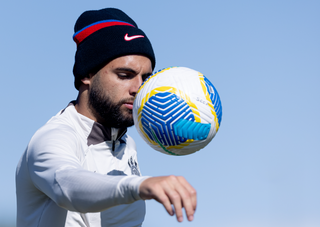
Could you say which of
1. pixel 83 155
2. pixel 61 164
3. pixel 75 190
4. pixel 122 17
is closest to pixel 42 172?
pixel 61 164

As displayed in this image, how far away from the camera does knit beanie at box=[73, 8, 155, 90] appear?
182 inches

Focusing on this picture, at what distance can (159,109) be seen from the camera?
369 cm

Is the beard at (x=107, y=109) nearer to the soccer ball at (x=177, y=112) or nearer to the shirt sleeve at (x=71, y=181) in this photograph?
the soccer ball at (x=177, y=112)

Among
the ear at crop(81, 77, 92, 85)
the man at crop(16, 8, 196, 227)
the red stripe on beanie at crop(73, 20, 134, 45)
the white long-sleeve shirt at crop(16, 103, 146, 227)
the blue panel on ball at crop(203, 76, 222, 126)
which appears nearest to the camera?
the white long-sleeve shirt at crop(16, 103, 146, 227)

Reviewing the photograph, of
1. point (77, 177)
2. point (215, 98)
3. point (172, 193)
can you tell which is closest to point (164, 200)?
point (172, 193)

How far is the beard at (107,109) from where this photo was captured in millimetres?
4461

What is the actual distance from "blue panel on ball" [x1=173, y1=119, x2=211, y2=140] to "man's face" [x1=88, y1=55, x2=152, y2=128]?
2.95ft

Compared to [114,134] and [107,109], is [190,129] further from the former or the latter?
[114,134]

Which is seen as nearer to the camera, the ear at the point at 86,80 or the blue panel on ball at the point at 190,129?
the blue panel on ball at the point at 190,129

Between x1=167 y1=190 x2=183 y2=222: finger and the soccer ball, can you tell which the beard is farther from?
x1=167 y1=190 x2=183 y2=222: finger

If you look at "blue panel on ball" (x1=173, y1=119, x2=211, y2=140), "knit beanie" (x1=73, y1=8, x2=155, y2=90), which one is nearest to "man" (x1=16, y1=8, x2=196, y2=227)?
"knit beanie" (x1=73, y1=8, x2=155, y2=90)

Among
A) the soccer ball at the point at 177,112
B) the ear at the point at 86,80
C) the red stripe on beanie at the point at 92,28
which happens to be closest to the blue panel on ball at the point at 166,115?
the soccer ball at the point at 177,112

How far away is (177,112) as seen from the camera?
12.0 feet

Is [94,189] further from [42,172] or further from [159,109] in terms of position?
[159,109]
